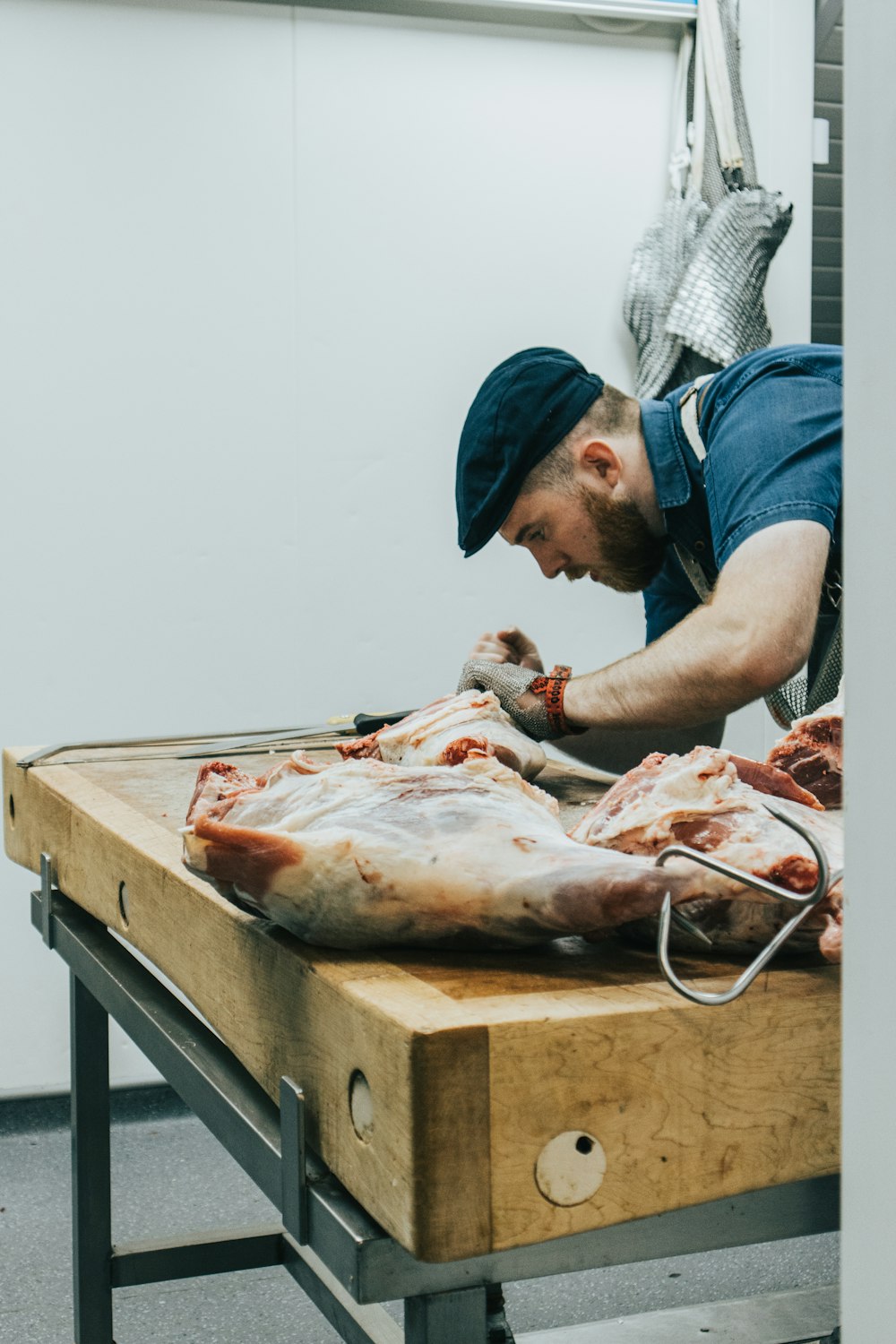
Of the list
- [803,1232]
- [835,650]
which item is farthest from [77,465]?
[803,1232]

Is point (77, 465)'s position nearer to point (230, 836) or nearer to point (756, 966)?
point (230, 836)

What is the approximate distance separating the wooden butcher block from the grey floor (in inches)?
70.0

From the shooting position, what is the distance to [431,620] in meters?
3.54

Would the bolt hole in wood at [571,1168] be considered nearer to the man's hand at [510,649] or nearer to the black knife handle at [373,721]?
the black knife handle at [373,721]

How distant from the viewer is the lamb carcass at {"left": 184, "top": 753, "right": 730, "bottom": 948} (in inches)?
29.0

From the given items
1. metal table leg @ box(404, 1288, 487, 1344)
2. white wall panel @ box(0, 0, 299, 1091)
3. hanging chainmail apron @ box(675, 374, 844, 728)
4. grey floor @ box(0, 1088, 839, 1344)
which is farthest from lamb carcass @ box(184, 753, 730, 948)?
white wall panel @ box(0, 0, 299, 1091)

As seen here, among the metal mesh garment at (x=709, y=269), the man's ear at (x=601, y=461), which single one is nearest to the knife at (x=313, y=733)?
the man's ear at (x=601, y=461)

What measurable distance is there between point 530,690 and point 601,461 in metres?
0.58

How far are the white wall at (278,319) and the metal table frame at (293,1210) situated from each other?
1264 millimetres

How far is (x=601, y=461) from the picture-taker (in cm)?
231

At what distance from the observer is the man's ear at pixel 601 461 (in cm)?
229

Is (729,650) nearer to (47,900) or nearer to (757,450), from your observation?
(757,450)

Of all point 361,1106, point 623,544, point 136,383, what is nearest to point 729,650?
point 623,544

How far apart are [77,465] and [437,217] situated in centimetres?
118
